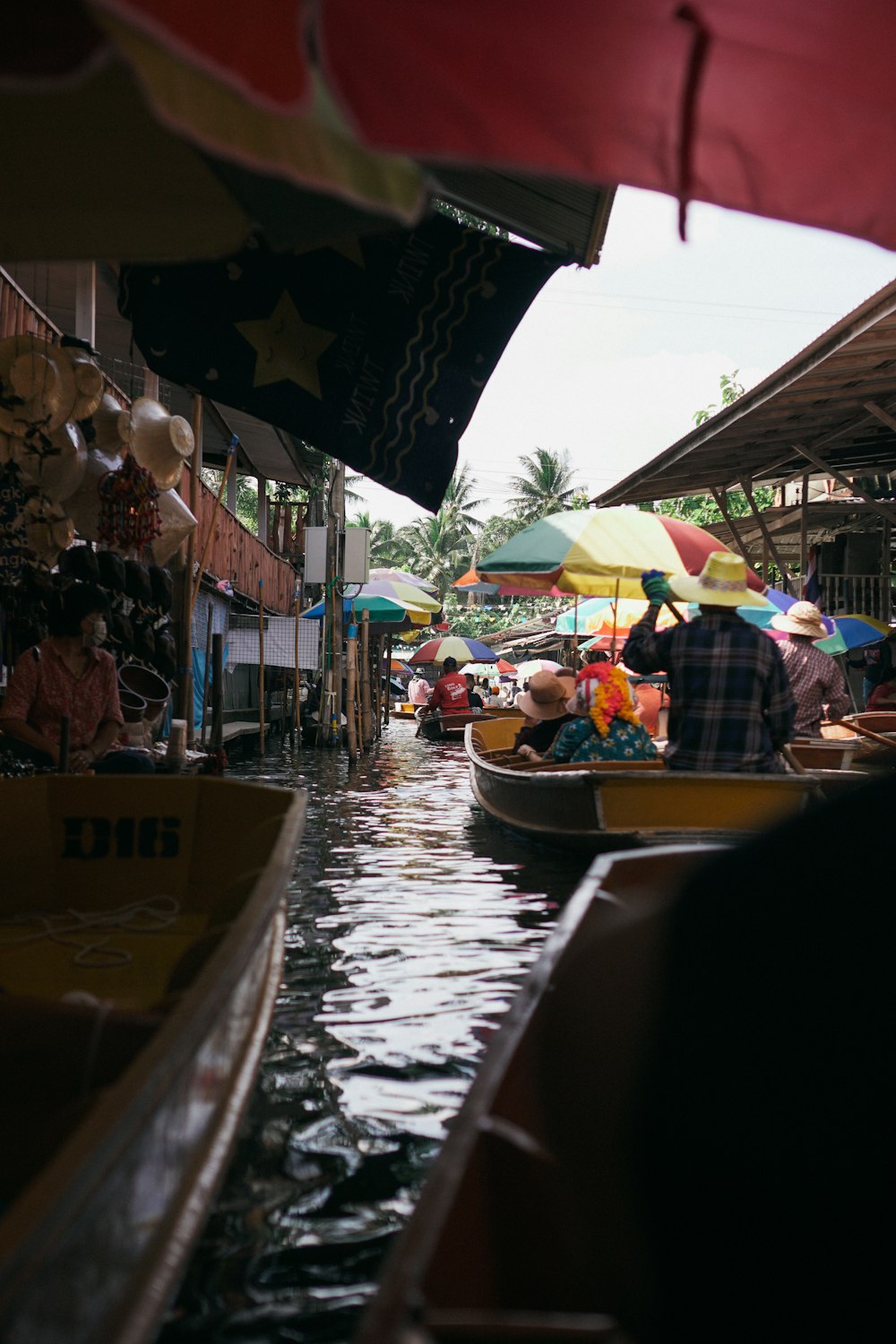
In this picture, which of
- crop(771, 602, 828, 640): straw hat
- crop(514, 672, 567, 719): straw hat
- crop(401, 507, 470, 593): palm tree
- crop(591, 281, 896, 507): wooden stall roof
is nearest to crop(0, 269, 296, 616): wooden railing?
crop(514, 672, 567, 719): straw hat

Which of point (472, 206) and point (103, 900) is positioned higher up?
point (472, 206)

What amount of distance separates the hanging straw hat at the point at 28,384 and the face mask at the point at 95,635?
1.24 metres

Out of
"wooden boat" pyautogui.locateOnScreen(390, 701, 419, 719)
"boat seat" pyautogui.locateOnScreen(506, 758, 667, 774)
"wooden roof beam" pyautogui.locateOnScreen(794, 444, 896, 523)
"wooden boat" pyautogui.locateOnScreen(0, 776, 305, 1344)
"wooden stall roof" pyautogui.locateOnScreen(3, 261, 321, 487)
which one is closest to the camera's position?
"wooden boat" pyautogui.locateOnScreen(0, 776, 305, 1344)

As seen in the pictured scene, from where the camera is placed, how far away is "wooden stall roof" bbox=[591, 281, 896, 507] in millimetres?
8352

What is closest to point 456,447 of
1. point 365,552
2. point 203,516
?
point 203,516

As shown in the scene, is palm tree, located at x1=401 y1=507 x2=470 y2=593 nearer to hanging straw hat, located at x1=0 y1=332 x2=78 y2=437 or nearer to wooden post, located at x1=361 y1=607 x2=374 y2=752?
wooden post, located at x1=361 y1=607 x2=374 y2=752

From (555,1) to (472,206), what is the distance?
9.04 feet

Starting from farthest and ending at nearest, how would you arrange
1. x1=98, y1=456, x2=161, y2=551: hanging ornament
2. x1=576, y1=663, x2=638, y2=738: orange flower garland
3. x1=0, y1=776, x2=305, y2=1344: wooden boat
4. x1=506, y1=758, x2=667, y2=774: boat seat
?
x1=506, y1=758, x2=667, y2=774: boat seat → x1=576, y1=663, x2=638, y2=738: orange flower garland → x1=98, y1=456, x2=161, y2=551: hanging ornament → x1=0, y1=776, x2=305, y2=1344: wooden boat

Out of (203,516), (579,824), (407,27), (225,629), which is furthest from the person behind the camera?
(225,629)

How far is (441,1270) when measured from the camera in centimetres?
152

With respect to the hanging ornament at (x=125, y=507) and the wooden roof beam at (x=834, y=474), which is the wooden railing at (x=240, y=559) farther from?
the wooden roof beam at (x=834, y=474)

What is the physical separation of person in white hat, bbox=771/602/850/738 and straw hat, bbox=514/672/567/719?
1.98 metres

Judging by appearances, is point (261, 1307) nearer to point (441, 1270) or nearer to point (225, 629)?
point (441, 1270)

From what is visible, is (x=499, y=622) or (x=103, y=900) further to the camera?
(x=499, y=622)
